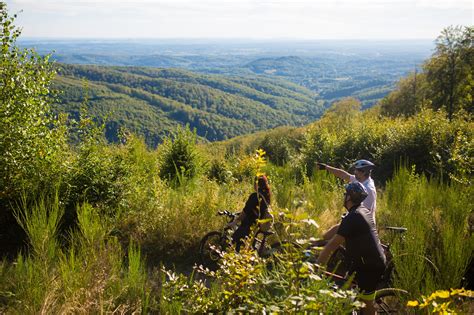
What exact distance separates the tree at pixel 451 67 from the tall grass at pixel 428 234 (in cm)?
3014

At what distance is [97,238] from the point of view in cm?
445

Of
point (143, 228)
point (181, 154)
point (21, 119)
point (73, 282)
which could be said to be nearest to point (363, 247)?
point (73, 282)

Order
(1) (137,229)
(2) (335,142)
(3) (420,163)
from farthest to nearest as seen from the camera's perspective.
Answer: (2) (335,142), (3) (420,163), (1) (137,229)

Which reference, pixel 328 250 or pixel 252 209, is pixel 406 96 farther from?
pixel 328 250

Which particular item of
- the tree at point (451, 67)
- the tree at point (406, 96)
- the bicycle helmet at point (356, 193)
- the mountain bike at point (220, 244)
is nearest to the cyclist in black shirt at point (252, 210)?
the mountain bike at point (220, 244)

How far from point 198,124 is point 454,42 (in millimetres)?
147004

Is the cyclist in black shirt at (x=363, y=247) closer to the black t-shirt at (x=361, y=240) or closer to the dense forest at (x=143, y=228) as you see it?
the black t-shirt at (x=361, y=240)

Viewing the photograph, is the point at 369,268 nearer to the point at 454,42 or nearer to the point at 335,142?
the point at 335,142

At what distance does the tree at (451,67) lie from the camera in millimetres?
32750

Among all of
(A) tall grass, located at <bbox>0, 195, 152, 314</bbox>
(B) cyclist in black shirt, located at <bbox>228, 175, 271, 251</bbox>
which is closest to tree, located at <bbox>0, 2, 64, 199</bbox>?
(A) tall grass, located at <bbox>0, 195, 152, 314</bbox>

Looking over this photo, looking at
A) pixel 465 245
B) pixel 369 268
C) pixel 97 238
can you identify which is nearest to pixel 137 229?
pixel 97 238

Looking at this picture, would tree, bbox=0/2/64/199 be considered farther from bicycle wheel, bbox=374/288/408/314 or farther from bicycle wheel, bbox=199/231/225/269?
bicycle wheel, bbox=374/288/408/314

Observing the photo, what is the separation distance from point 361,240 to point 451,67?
36.4 meters

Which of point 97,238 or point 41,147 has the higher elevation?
point 41,147
